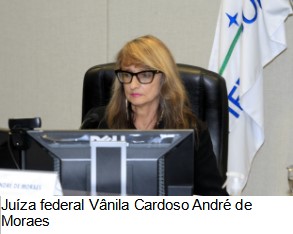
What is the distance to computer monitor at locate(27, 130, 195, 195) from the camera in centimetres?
128

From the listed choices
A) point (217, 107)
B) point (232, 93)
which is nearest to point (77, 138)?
point (217, 107)

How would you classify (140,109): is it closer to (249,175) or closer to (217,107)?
(217,107)

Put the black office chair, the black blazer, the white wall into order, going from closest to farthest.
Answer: the black blazer
the black office chair
the white wall

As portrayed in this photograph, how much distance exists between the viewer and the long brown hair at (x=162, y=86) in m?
1.95

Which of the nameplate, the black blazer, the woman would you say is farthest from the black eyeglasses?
the nameplate

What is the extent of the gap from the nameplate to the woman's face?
782 millimetres

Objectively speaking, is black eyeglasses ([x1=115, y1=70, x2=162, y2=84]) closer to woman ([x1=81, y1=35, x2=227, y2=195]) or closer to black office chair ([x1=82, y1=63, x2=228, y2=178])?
woman ([x1=81, y1=35, x2=227, y2=195])

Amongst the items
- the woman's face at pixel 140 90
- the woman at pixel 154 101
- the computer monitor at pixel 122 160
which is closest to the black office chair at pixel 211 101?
the woman at pixel 154 101

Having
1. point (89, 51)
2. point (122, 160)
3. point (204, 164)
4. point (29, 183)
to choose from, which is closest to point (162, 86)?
point (204, 164)

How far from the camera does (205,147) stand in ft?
6.48

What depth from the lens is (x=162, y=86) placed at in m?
2.02

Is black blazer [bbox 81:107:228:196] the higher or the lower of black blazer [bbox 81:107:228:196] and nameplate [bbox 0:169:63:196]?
the lower

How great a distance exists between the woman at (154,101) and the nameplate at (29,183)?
766 millimetres

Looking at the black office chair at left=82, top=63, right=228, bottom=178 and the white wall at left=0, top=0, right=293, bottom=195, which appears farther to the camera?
the white wall at left=0, top=0, right=293, bottom=195
